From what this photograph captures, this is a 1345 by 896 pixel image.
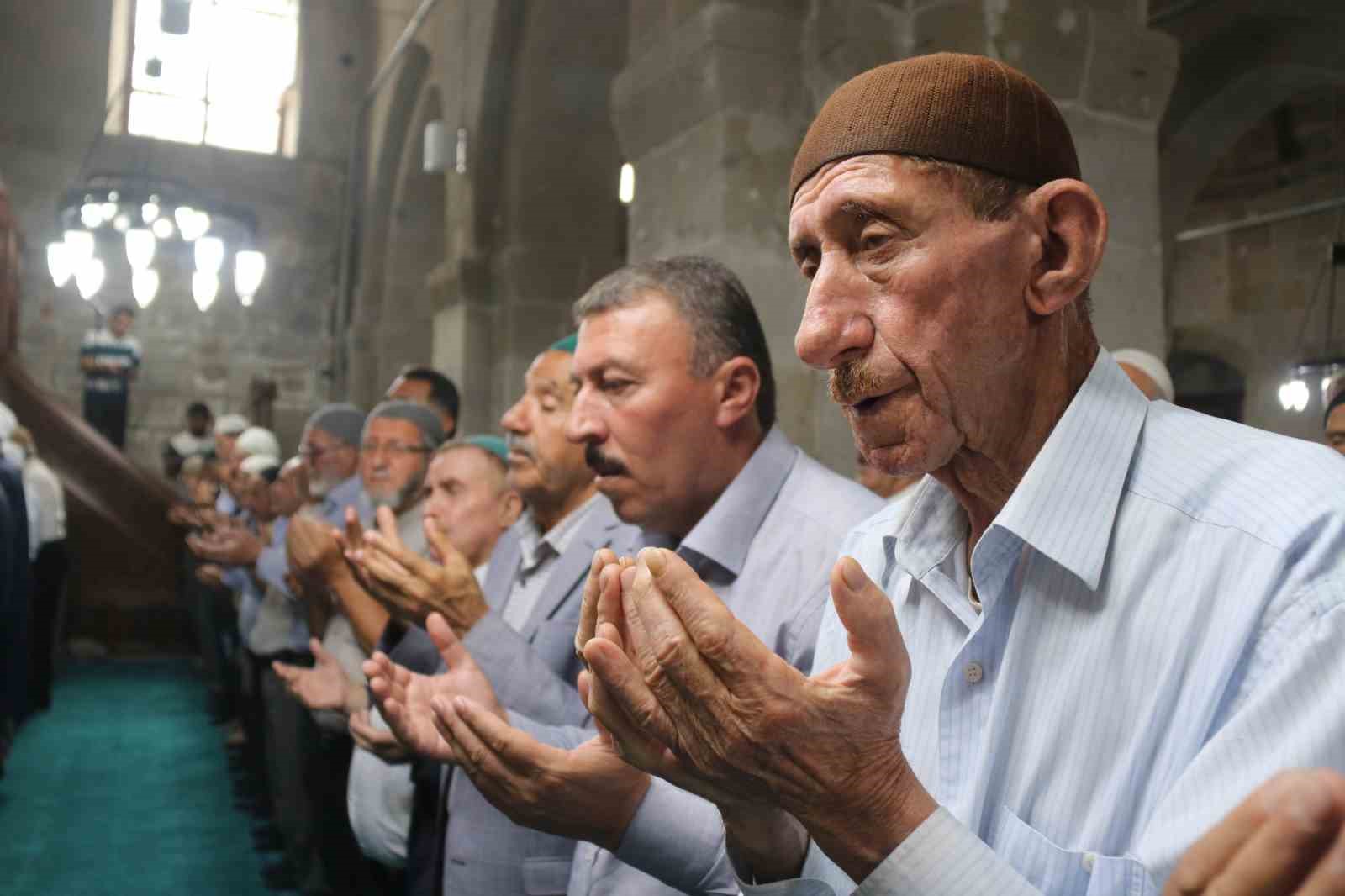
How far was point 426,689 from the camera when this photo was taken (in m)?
2.11

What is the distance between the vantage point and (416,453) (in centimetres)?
424

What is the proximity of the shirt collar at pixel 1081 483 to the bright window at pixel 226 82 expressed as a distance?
1540cm

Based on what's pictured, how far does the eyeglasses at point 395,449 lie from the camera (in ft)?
13.9

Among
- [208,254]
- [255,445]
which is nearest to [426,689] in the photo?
[255,445]

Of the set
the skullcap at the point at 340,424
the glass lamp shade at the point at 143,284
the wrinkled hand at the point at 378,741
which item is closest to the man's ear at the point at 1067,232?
the wrinkled hand at the point at 378,741

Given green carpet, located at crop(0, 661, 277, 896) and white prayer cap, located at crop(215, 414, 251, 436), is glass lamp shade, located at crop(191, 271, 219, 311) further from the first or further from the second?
green carpet, located at crop(0, 661, 277, 896)

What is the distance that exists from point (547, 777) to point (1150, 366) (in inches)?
82.3

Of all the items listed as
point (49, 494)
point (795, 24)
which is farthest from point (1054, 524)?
point (49, 494)

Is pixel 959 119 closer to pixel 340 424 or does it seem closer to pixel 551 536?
pixel 551 536

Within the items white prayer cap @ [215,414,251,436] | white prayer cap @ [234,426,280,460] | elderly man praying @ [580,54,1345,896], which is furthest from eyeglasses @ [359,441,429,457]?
white prayer cap @ [215,414,251,436]

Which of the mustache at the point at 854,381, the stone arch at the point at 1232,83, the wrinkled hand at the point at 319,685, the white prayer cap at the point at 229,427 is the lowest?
the wrinkled hand at the point at 319,685

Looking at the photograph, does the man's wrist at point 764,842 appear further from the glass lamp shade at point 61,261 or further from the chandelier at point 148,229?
the glass lamp shade at point 61,261

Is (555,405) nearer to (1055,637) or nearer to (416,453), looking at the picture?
(416,453)

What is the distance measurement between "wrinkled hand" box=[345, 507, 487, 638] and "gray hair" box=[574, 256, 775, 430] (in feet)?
1.90
